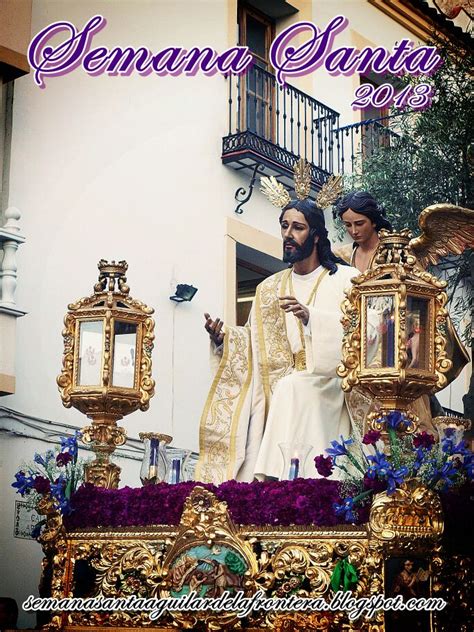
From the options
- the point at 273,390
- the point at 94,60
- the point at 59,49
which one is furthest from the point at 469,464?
the point at 94,60

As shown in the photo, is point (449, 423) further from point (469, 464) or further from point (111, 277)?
point (111, 277)

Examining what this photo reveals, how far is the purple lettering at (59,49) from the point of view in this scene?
31.9 feet

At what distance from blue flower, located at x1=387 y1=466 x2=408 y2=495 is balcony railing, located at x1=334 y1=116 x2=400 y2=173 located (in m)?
7.10

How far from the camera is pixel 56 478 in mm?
7113

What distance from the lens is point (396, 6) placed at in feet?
44.6

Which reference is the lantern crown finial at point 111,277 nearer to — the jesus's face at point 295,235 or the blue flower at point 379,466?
the jesus's face at point 295,235

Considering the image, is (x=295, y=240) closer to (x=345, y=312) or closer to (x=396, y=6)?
(x=345, y=312)

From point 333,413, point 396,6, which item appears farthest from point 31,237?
point 396,6

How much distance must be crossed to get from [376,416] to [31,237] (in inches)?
158

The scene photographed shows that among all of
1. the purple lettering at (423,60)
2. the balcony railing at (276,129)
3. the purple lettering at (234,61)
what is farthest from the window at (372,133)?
the purple lettering at (234,61)

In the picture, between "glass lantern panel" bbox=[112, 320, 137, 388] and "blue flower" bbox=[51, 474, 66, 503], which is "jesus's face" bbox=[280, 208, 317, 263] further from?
"blue flower" bbox=[51, 474, 66, 503]

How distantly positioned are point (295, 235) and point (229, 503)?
205 cm

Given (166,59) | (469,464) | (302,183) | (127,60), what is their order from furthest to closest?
(166,59) → (127,60) → (302,183) → (469,464)

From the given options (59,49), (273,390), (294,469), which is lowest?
(294,469)
